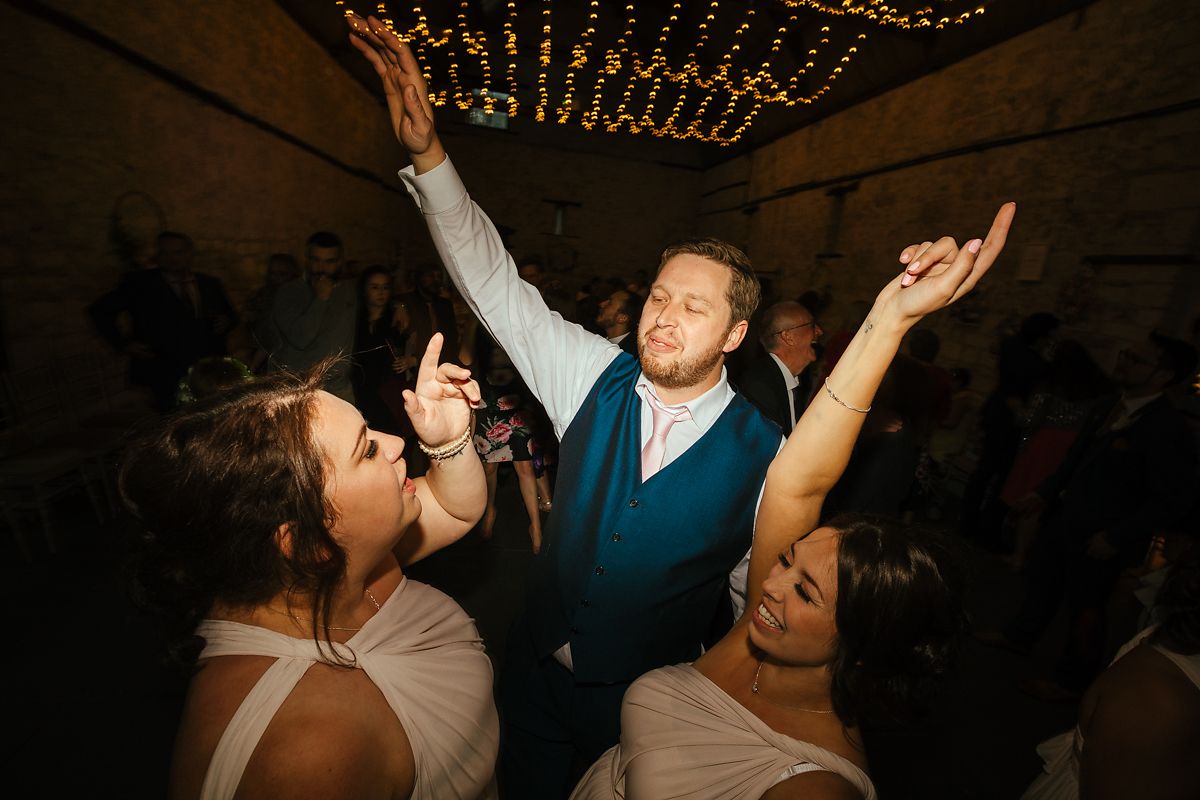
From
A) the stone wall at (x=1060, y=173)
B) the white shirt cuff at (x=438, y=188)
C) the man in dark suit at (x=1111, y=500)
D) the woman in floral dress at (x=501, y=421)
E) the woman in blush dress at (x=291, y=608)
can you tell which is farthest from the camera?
the stone wall at (x=1060, y=173)

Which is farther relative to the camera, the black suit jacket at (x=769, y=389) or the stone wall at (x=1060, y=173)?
the stone wall at (x=1060, y=173)

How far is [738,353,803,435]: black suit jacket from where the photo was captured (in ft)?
8.94

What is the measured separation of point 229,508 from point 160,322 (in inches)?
142

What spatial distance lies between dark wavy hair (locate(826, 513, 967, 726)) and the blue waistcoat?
1.11 feet

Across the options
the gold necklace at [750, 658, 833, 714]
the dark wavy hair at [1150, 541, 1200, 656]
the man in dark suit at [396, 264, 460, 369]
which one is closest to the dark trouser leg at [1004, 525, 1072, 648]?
the dark wavy hair at [1150, 541, 1200, 656]

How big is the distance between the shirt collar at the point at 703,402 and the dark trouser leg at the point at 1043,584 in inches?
106

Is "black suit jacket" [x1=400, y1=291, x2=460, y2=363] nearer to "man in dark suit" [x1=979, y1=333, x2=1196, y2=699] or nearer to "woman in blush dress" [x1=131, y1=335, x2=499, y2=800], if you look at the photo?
"woman in blush dress" [x1=131, y1=335, x2=499, y2=800]

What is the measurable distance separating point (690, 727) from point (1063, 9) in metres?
7.32

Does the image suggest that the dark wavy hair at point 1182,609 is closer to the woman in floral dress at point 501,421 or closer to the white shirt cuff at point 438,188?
the white shirt cuff at point 438,188

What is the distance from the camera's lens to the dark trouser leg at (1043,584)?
295 centimetres

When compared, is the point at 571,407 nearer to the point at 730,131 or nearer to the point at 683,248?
the point at 683,248

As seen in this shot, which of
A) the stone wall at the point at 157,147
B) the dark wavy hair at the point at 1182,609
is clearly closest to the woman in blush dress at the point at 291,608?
the dark wavy hair at the point at 1182,609

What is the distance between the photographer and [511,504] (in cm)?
458

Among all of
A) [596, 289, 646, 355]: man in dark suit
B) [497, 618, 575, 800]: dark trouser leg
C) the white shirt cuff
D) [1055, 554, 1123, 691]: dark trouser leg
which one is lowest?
[1055, 554, 1123, 691]: dark trouser leg
